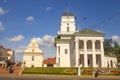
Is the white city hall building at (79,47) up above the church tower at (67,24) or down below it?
below

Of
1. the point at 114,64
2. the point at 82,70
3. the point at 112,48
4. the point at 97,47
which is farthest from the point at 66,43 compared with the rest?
the point at 112,48

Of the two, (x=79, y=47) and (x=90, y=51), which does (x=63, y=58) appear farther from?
(x=90, y=51)

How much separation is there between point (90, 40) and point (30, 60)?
87.2 ft

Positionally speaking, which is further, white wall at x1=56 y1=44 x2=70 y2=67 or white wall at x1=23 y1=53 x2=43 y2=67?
white wall at x1=23 y1=53 x2=43 y2=67

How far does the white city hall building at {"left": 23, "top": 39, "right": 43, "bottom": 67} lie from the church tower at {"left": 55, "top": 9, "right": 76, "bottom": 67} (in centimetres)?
876

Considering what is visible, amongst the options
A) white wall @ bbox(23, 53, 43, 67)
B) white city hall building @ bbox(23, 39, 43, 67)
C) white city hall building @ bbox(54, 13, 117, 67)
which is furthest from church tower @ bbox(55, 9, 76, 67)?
white wall @ bbox(23, 53, 43, 67)

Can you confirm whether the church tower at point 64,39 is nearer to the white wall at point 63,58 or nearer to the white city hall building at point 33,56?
the white wall at point 63,58

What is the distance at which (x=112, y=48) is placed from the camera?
104312 mm

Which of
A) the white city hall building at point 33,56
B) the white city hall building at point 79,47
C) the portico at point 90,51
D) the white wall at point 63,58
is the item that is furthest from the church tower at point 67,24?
the portico at point 90,51

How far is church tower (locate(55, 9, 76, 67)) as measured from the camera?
71500mm

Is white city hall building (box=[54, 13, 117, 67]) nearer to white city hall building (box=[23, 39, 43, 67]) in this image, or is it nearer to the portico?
Answer: the portico

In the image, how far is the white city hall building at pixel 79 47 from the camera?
61344mm

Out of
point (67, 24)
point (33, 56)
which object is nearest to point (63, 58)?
point (33, 56)

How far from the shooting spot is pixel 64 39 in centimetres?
7456
